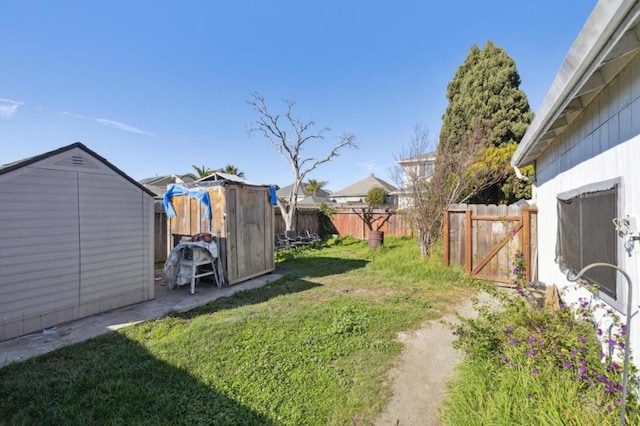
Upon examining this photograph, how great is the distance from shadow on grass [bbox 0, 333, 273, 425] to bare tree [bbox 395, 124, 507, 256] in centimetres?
695

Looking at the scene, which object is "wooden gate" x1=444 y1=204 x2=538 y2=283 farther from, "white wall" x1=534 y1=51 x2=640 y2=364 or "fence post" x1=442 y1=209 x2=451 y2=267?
"white wall" x1=534 y1=51 x2=640 y2=364

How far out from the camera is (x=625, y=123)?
1.82 m

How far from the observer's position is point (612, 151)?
2021 mm

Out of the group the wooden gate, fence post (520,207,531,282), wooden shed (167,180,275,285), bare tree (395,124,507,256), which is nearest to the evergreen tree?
bare tree (395,124,507,256)

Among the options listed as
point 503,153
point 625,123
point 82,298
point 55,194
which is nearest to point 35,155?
point 55,194

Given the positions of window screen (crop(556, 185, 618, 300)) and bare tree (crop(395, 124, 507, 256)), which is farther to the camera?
bare tree (crop(395, 124, 507, 256))

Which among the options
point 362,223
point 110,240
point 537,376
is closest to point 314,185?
point 362,223

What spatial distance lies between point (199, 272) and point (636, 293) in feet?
19.8

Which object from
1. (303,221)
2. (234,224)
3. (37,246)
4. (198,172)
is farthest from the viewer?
(198,172)

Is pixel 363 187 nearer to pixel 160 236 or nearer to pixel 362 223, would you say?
pixel 362 223

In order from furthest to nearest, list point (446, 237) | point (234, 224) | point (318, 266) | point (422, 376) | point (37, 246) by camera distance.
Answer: point (318, 266) < point (446, 237) < point (234, 224) < point (37, 246) < point (422, 376)

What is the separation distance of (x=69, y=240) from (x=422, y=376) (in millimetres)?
4719

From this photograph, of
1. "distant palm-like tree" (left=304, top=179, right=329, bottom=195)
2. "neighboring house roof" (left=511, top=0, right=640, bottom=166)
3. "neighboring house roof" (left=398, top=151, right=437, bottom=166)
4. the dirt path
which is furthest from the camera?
"distant palm-like tree" (left=304, top=179, right=329, bottom=195)

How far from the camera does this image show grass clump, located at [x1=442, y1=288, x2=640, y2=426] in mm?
1623
